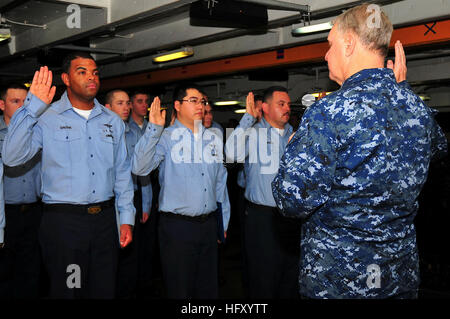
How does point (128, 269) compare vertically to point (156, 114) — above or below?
below

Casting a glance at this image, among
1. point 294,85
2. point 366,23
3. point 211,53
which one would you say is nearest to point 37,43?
point 211,53

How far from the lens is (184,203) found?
9.86 feet

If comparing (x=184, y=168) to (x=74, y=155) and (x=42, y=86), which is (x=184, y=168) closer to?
(x=74, y=155)

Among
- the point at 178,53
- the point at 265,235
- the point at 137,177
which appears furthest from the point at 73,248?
the point at 178,53

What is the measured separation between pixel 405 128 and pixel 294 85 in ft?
35.0

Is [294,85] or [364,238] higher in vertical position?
[294,85]

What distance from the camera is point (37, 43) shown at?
21.2 feet

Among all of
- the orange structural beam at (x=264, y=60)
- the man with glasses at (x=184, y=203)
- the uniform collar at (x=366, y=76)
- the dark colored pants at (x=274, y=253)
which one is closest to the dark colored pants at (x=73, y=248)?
the man with glasses at (x=184, y=203)

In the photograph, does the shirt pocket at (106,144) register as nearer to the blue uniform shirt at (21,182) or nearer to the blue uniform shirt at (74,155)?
the blue uniform shirt at (74,155)

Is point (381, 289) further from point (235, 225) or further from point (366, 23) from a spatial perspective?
point (235, 225)

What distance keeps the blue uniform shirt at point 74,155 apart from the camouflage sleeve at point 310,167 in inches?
60.5

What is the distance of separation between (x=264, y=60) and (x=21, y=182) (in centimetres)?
440

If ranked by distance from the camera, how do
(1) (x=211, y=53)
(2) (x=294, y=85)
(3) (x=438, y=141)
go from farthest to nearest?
(2) (x=294, y=85) < (1) (x=211, y=53) < (3) (x=438, y=141)

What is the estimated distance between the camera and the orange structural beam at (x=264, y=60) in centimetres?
499
